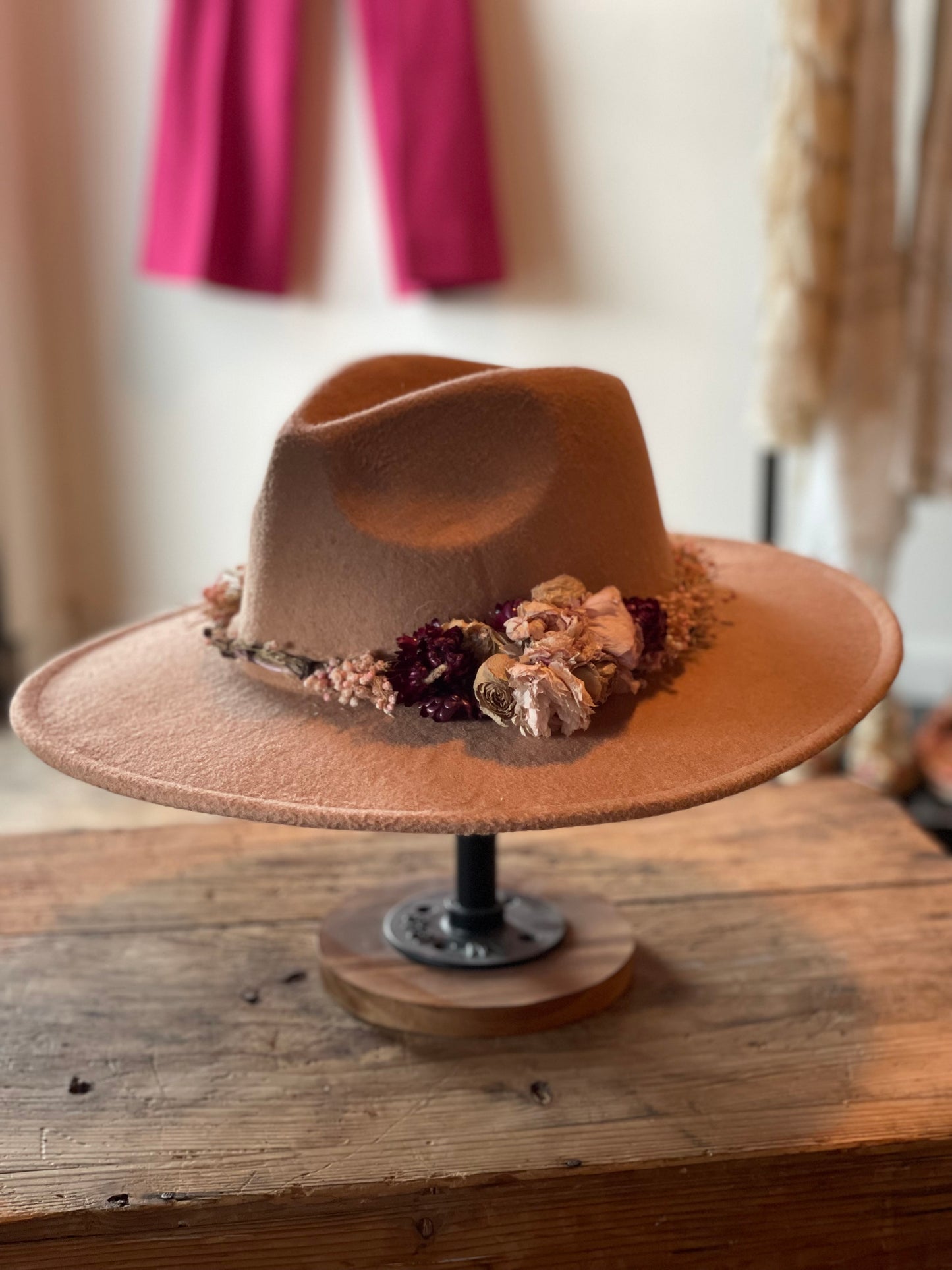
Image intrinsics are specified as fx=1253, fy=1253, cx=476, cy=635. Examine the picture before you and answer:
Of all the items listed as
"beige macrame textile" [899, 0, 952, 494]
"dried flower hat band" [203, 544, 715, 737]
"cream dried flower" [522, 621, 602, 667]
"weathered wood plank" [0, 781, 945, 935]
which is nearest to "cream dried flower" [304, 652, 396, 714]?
"dried flower hat band" [203, 544, 715, 737]

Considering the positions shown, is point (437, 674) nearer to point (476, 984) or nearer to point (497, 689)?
point (497, 689)

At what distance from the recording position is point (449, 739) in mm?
874

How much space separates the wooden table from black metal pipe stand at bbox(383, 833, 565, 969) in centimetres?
8

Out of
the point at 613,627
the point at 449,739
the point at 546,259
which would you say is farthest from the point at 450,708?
the point at 546,259

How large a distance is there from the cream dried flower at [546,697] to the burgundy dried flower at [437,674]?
48mm

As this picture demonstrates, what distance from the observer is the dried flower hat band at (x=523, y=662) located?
0.84 m

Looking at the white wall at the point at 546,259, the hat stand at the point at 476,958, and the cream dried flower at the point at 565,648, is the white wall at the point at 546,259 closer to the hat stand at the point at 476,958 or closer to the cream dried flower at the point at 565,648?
the hat stand at the point at 476,958

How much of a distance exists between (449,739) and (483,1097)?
11.3 inches

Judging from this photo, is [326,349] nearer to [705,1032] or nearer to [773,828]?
[773,828]

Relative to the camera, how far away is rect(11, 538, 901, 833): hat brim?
81 centimetres

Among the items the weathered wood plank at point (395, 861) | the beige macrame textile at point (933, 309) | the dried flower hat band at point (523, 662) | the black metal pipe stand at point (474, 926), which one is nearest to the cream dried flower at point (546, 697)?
the dried flower hat band at point (523, 662)

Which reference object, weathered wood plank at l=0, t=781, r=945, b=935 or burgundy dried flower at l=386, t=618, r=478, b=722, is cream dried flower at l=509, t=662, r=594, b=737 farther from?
weathered wood plank at l=0, t=781, r=945, b=935

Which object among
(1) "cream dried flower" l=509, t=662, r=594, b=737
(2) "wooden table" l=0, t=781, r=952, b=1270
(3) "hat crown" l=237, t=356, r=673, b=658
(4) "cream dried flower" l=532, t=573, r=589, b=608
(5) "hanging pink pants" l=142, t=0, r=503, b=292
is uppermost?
(5) "hanging pink pants" l=142, t=0, r=503, b=292

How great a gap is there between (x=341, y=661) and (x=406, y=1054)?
33cm
